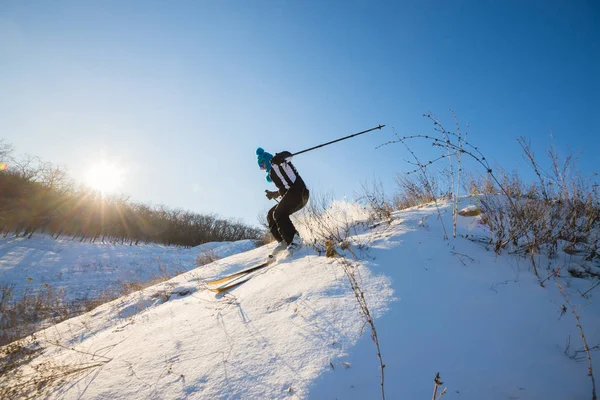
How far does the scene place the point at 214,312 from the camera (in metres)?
2.45

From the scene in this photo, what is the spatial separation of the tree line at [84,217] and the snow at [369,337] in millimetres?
22069

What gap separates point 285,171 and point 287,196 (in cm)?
47

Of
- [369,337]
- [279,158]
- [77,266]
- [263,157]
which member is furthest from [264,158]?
[77,266]

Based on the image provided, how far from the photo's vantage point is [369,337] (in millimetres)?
1460

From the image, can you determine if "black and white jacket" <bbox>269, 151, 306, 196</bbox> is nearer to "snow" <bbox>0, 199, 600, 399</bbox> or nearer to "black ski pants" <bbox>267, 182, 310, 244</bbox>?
"black ski pants" <bbox>267, 182, 310, 244</bbox>

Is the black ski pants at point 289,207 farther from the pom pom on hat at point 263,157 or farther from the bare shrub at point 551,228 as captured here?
the bare shrub at point 551,228

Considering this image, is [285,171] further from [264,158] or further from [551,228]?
[551,228]

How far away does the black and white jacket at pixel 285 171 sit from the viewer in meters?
4.17

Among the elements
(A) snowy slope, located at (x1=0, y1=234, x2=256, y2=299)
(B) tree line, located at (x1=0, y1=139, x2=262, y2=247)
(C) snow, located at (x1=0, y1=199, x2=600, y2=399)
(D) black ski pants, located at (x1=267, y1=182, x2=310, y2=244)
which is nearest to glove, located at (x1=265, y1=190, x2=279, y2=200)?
(D) black ski pants, located at (x1=267, y1=182, x2=310, y2=244)

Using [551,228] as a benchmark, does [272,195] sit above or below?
above

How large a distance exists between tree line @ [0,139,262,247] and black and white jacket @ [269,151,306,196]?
848 inches

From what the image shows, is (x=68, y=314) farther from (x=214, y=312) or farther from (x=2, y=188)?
(x=2, y=188)

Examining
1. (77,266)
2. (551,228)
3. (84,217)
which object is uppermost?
(84,217)

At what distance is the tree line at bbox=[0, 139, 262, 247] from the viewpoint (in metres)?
17.8
